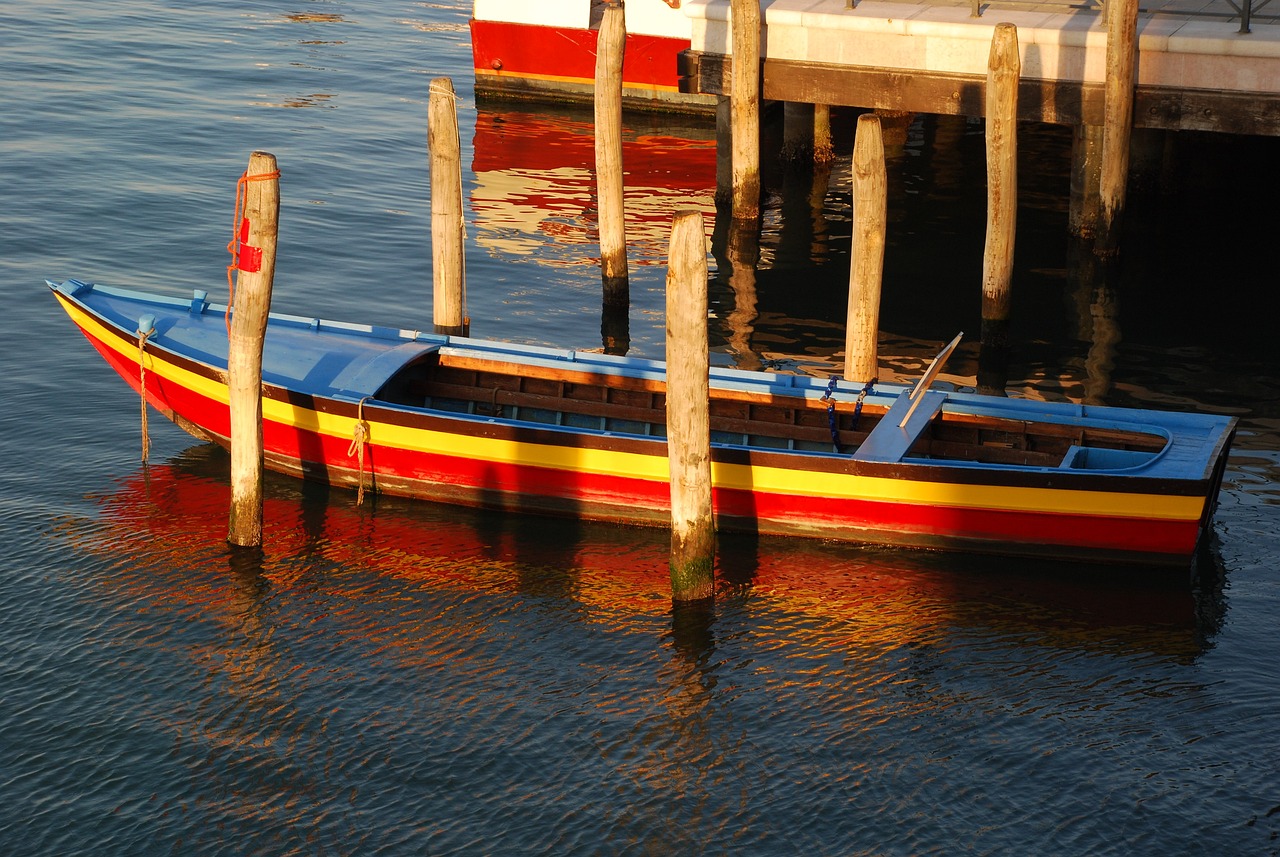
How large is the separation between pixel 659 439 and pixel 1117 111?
8622mm

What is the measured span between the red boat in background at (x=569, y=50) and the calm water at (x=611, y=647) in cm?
1075

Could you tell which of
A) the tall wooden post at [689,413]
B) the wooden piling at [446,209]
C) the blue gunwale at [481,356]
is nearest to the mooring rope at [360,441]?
the blue gunwale at [481,356]

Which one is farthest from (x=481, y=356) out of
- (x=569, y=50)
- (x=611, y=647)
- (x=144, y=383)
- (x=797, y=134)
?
(x=569, y=50)

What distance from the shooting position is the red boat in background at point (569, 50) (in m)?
30.8

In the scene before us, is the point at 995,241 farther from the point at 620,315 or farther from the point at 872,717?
the point at 872,717

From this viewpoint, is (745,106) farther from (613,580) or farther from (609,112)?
(613,580)

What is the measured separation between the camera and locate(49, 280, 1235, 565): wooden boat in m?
13.3

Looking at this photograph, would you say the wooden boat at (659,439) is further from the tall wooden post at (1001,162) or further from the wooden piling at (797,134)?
the wooden piling at (797,134)

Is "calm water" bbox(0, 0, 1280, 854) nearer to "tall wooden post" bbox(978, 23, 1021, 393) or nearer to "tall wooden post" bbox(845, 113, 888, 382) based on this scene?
"tall wooden post" bbox(978, 23, 1021, 393)

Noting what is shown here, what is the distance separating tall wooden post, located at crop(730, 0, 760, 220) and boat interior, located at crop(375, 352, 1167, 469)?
22.3ft

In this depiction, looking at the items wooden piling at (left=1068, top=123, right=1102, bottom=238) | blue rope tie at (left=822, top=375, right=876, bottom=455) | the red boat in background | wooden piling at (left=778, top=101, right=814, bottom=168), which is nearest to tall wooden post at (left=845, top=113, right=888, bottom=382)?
blue rope tie at (left=822, top=375, right=876, bottom=455)

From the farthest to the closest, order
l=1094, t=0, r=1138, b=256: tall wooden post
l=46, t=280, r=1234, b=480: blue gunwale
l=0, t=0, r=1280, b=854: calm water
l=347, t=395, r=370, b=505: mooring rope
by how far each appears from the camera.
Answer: l=1094, t=0, r=1138, b=256: tall wooden post → l=347, t=395, r=370, b=505: mooring rope → l=46, t=280, r=1234, b=480: blue gunwale → l=0, t=0, r=1280, b=854: calm water

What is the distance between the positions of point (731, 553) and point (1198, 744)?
4539 millimetres

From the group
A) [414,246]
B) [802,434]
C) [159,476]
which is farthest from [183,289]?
[802,434]
